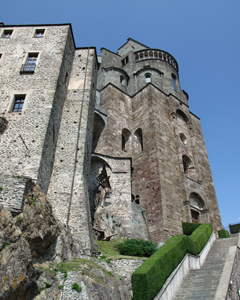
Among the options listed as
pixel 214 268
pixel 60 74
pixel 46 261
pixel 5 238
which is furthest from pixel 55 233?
pixel 60 74

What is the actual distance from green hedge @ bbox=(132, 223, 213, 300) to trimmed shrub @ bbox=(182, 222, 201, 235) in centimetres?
482

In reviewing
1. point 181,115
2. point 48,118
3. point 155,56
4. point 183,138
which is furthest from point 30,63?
point 155,56

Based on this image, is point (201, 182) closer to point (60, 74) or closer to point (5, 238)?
point (60, 74)

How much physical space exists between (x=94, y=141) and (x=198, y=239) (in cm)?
1292

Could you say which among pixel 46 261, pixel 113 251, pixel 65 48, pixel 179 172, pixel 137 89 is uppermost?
pixel 137 89

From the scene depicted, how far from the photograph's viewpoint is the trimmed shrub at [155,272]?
9.31 m

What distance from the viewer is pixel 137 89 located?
1164 inches

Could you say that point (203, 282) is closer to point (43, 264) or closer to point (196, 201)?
point (43, 264)

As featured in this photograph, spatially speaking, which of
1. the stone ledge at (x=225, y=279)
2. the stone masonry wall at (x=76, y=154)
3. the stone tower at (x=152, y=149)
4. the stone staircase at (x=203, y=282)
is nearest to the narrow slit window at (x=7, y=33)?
the stone masonry wall at (x=76, y=154)

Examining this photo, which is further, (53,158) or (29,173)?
(53,158)

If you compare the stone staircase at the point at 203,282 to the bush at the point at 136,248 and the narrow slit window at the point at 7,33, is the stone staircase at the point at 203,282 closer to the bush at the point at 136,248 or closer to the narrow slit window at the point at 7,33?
the bush at the point at 136,248

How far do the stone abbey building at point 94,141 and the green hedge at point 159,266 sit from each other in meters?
2.87

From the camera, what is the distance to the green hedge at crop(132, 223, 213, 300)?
9.34 m

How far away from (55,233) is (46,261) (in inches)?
45.7
